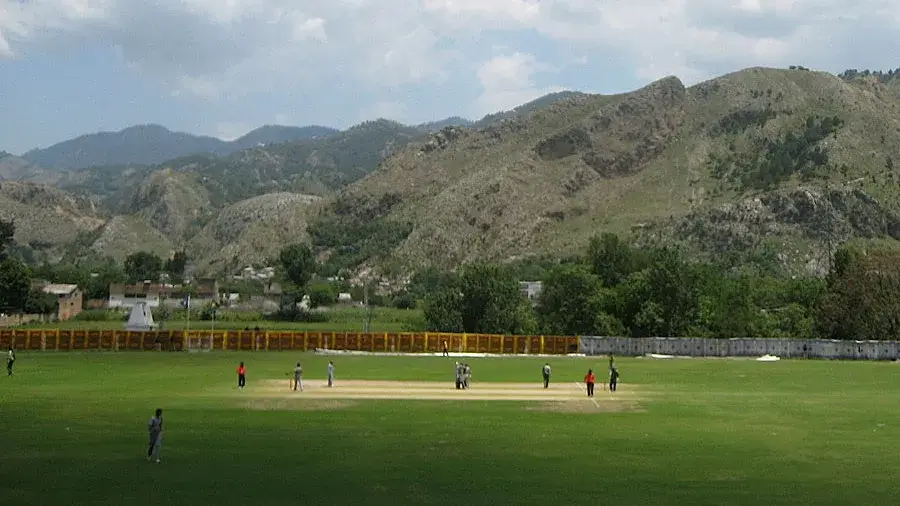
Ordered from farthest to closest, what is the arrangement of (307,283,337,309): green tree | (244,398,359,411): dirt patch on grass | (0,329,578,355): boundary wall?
(307,283,337,309): green tree
(0,329,578,355): boundary wall
(244,398,359,411): dirt patch on grass

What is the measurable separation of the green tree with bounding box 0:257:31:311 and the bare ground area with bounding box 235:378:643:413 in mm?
93013

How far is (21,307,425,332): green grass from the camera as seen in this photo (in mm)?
138250

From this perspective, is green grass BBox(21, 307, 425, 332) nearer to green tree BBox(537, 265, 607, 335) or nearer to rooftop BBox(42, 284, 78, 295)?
green tree BBox(537, 265, 607, 335)

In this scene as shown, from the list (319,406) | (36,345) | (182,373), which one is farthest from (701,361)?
(36,345)

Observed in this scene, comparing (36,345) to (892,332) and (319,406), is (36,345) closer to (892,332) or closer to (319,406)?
(319,406)

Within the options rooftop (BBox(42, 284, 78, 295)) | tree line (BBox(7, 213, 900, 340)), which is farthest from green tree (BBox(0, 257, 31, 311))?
rooftop (BBox(42, 284, 78, 295))

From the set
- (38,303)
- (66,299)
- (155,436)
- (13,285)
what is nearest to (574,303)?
(13,285)

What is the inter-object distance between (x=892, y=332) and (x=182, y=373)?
86.7 meters

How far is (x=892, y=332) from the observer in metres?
120

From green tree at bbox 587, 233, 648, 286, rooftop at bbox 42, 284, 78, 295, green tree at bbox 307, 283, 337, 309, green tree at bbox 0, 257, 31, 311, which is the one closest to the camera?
green tree at bbox 0, 257, 31, 311

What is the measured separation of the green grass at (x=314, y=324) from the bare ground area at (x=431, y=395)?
220 feet

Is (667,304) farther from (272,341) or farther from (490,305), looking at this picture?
(272,341)

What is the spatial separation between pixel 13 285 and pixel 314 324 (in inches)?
1770

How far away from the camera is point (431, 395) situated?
57812mm
